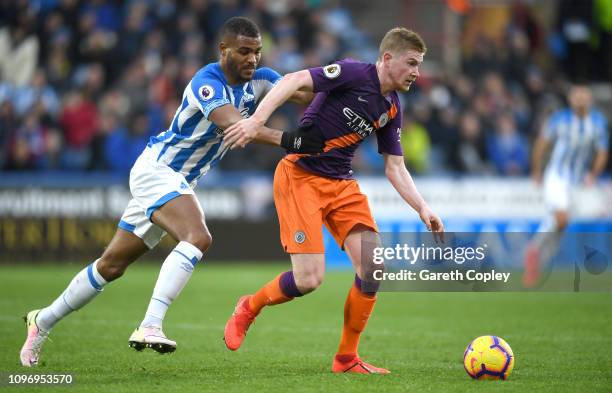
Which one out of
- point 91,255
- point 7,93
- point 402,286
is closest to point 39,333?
point 402,286

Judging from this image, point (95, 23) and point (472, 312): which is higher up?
point (95, 23)

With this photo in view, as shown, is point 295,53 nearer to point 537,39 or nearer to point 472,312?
point 537,39

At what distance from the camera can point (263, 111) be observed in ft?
22.0

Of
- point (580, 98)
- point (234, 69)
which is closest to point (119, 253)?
point (234, 69)

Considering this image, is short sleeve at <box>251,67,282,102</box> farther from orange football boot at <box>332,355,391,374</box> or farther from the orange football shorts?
orange football boot at <box>332,355,391,374</box>

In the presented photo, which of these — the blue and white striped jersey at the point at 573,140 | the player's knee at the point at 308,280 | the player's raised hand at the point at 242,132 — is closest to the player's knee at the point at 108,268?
the player's knee at the point at 308,280

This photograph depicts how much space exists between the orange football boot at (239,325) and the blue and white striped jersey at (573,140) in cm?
843

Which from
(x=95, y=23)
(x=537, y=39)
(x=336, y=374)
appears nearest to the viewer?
(x=336, y=374)

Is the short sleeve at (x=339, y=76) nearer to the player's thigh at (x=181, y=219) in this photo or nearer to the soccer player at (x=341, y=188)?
the soccer player at (x=341, y=188)

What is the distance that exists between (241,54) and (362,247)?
161cm

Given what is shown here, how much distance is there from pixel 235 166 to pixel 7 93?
4.27 meters

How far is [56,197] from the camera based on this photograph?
56.6 ft

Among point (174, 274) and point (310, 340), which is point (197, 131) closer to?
point (174, 274)

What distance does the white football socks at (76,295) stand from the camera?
7.49m
